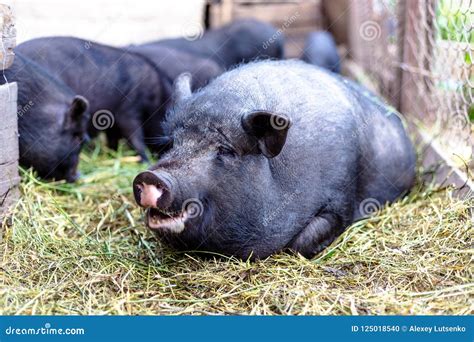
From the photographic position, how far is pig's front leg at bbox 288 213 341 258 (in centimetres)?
409

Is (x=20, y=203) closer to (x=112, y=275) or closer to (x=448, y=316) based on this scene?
(x=112, y=275)

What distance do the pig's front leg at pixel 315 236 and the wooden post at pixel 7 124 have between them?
1681 millimetres

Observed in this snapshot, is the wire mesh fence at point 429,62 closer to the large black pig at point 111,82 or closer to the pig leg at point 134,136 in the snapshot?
the large black pig at point 111,82

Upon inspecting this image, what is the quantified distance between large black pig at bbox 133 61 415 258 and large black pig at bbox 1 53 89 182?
4.31 ft

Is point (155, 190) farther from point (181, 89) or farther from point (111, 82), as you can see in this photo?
point (111, 82)

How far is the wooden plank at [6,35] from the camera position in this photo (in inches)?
152

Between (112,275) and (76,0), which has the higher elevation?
(76,0)

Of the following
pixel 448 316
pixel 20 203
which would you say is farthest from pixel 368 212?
pixel 20 203

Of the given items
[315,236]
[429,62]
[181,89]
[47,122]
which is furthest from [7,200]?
[429,62]

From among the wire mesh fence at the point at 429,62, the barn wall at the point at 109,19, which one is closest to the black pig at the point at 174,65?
the barn wall at the point at 109,19

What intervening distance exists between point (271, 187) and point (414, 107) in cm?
321

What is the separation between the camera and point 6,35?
3.92 m

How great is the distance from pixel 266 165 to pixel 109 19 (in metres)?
4.88
